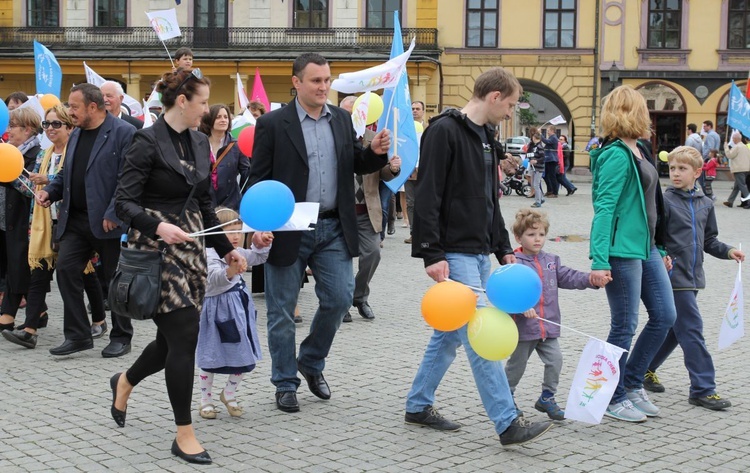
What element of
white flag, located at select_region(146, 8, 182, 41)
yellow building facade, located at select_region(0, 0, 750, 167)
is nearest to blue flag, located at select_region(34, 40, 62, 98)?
white flag, located at select_region(146, 8, 182, 41)

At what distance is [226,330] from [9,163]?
2.86m

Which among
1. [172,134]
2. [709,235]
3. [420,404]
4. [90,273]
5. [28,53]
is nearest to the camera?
[172,134]

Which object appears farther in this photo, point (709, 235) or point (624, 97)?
point (709, 235)

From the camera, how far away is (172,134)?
16.9 ft

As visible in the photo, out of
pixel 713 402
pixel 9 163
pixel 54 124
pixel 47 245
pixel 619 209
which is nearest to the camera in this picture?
pixel 619 209

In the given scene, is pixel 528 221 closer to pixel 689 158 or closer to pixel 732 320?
pixel 689 158

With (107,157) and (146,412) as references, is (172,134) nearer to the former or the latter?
(146,412)

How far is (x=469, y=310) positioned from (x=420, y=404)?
32.3 inches

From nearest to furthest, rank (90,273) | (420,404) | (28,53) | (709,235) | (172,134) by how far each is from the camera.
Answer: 1. (172,134)
2. (420,404)
3. (709,235)
4. (90,273)
5. (28,53)

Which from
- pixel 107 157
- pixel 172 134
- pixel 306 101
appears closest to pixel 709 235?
pixel 306 101

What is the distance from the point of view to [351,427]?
18.4 ft

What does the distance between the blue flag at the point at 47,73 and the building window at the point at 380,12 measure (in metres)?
26.9

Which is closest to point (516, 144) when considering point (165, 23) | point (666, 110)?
point (666, 110)

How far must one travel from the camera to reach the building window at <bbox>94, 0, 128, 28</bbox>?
131 feet
